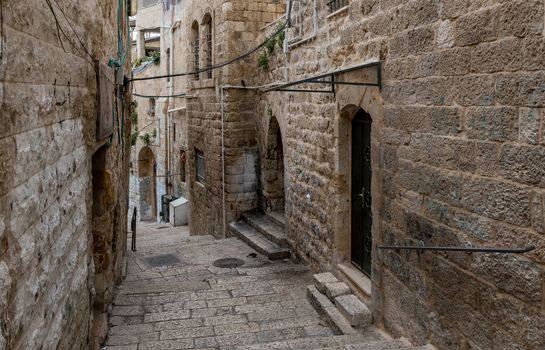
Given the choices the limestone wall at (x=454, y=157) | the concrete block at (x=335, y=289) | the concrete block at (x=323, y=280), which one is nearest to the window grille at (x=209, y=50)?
the limestone wall at (x=454, y=157)

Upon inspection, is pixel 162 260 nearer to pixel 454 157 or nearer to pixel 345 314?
pixel 345 314

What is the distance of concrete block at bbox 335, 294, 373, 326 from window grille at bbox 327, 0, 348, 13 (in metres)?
3.16

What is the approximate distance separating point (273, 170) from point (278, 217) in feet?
2.95

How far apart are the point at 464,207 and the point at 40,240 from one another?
2.64 meters

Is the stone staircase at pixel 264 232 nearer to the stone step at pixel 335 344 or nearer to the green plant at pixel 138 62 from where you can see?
the stone step at pixel 335 344

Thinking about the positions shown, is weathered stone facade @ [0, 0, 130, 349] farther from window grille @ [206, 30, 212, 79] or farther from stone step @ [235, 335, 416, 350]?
window grille @ [206, 30, 212, 79]

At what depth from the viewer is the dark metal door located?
20.2ft

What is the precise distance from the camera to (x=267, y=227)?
386 inches

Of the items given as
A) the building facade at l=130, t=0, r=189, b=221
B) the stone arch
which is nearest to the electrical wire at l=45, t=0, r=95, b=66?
the stone arch

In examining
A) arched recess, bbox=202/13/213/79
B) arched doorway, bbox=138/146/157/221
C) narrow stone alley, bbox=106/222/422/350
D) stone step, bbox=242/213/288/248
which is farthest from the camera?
arched doorway, bbox=138/146/157/221

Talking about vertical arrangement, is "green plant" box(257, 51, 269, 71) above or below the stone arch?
above

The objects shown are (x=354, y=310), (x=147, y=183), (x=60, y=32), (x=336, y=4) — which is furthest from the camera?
(x=147, y=183)

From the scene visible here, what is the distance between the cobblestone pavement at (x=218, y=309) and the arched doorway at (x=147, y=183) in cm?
A: 1341

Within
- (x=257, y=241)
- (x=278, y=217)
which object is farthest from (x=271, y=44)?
(x=257, y=241)
